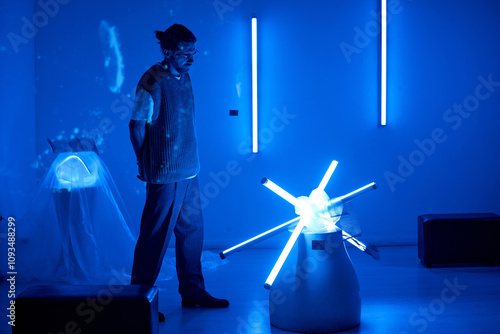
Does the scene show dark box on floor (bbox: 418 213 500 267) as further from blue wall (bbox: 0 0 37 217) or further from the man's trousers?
blue wall (bbox: 0 0 37 217)

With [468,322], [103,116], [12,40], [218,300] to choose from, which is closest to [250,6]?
[103,116]

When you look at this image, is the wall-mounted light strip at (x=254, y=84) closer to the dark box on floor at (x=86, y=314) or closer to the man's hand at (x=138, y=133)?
the man's hand at (x=138, y=133)

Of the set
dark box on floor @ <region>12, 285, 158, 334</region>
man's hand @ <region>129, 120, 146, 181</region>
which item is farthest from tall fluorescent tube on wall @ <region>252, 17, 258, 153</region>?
dark box on floor @ <region>12, 285, 158, 334</region>

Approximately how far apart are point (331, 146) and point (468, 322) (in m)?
2.21

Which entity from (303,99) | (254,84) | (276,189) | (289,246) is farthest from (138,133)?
(303,99)

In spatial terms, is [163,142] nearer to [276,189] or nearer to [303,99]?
[276,189]

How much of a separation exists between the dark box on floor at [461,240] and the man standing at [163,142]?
1.91 metres

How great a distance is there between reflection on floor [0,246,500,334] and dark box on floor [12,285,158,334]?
0.59 metres

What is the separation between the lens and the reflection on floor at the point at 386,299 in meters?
2.95

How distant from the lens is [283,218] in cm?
493

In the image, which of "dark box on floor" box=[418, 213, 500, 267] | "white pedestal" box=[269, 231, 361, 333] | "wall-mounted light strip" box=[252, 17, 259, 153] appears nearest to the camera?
"white pedestal" box=[269, 231, 361, 333]

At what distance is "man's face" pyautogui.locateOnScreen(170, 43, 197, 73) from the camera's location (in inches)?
120

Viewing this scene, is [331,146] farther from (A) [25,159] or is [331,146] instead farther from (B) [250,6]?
(A) [25,159]

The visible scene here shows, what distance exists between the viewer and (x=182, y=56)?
10.1ft
